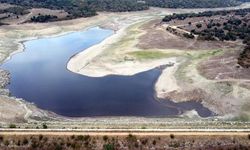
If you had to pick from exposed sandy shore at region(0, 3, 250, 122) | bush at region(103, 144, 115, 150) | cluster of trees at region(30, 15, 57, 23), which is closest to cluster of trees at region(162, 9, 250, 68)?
exposed sandy shore at region(0, 3, 250, 122)

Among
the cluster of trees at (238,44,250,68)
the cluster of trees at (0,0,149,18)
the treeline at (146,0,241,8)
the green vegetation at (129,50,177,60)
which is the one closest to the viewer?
the cluster of trees at (238,44,250,68)

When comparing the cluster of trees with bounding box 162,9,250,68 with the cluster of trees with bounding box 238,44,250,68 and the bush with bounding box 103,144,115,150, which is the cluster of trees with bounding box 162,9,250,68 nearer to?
the cluster of trees with bounding box 238,44,250,68

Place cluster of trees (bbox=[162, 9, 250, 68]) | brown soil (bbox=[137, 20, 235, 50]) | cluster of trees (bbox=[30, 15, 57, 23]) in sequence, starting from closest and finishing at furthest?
brown soil (bbox=[137, 20, 235, 50]) → cluster of trees (bbox=[162, 9, 250, 68]) → cluster of trees (bbox=[30, 15, 57, 23])

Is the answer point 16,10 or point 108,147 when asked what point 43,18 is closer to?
point 16,10

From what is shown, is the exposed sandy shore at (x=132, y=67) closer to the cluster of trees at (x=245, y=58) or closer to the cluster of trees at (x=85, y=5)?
the cluster of trees at (x=245, y=58)

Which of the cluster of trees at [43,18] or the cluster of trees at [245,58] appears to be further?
the cluster of trees at [43,18]

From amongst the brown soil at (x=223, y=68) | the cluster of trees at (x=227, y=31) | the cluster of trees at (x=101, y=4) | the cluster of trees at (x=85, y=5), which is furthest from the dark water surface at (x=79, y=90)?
the cluster of trees at (x=85, y=5)

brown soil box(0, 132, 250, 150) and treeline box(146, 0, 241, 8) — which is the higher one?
brown soil box(0, 132, 250, 150)

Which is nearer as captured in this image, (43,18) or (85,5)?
(43,18)

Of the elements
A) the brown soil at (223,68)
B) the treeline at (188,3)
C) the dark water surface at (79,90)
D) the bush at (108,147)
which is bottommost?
the treeline at (188,3)

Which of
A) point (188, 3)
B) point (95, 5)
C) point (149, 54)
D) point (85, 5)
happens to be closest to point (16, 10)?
point (85, 5)
